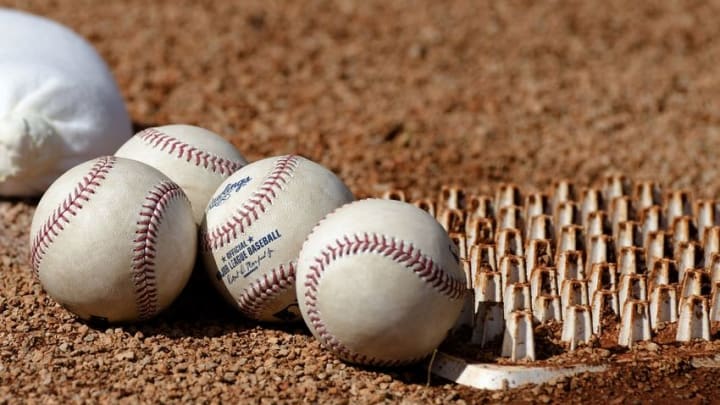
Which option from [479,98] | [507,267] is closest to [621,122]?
[479,98]

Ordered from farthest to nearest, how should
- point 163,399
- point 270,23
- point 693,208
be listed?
point 270,23, point 693,208, point 163,399

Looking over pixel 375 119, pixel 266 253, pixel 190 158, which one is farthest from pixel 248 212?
pixel 375 119

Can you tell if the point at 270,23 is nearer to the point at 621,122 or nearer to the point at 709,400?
the point at 621,122

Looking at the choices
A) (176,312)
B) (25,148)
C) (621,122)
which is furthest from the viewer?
(621,122)

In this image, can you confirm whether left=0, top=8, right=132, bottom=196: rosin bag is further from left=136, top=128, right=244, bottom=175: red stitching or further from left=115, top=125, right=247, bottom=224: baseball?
left=136, top=128, right=244, bottom=175: red stitching

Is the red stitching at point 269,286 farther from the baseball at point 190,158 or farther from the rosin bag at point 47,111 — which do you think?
the rosin bag at point 47,111

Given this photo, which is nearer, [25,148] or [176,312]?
[176,312]
